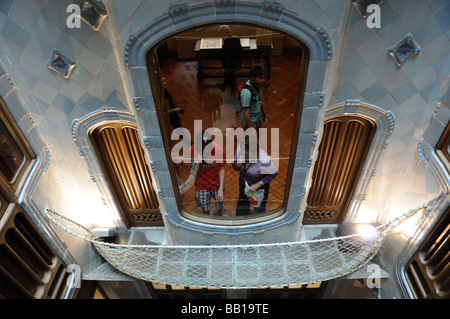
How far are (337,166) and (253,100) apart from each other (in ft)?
4.47

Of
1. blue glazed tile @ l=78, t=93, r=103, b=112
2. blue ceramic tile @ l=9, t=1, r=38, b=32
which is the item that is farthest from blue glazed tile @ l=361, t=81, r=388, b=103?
blue ceramic tile @ l=9, t=1, r=38, b=32

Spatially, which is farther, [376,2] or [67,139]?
[67,139]

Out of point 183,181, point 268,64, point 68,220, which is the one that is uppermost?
point 268,64

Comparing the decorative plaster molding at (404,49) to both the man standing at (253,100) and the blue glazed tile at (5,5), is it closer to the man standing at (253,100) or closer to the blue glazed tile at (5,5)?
the man standing at (253,100)

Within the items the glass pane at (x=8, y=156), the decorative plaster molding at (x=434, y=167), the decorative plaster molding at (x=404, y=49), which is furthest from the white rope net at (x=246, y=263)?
the decorative plaster molding at (x=404, y=49)

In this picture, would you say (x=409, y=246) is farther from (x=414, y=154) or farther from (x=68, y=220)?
(x=68, y=220)

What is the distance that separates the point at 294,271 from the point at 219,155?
180 centimetres

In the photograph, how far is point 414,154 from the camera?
3.60 meters

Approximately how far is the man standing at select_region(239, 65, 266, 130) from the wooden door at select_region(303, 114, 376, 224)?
75 cm

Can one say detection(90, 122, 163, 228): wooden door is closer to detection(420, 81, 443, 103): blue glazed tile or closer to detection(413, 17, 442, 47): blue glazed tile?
detection(413, 17, 442, 47): blue glazed tile

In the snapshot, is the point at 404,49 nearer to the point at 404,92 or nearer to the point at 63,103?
the point at 404,92

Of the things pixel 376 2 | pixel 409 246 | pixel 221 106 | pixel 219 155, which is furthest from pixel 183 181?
pixel 409 246

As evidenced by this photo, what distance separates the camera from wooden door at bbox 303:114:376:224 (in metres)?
3.57

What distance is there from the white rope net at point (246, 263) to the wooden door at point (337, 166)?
48 cm
